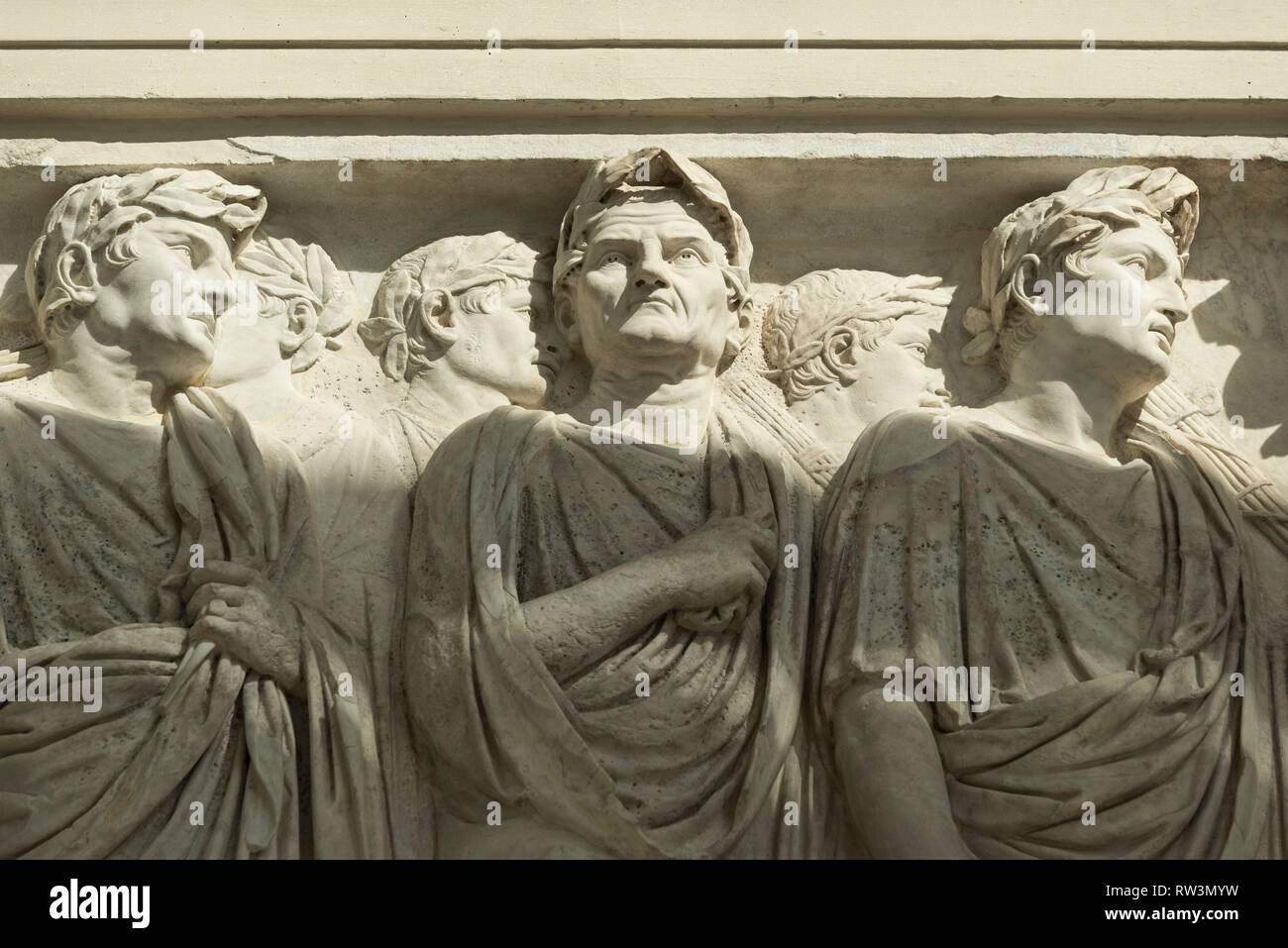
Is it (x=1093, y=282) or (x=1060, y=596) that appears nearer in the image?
(x=1060, y=596)

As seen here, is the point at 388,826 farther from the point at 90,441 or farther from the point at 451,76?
the point at 451,76

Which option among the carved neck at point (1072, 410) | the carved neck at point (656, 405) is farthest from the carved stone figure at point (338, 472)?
the carved neck at point (1072, 410)

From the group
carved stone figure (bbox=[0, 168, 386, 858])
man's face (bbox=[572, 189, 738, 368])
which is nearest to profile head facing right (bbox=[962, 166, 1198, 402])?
man's face (bbox=[572, 189, 738, 368])

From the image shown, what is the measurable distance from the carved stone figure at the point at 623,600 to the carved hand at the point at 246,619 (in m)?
0.33

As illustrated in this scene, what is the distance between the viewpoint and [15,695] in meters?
6.44

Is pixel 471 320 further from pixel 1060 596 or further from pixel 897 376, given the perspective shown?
pixel 1060 596

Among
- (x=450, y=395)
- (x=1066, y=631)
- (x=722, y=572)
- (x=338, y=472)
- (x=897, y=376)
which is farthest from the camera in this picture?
(x=897, y=376)

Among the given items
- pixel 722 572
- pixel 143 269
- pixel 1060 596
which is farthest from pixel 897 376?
pixel 143 269

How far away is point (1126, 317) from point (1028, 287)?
303 mm

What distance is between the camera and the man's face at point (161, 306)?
7000 mm

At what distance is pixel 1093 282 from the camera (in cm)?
717

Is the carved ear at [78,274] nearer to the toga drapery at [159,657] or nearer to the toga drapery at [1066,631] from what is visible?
the toga drapery at [159,657]

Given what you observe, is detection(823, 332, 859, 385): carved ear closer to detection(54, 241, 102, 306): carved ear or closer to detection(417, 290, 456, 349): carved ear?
detection(417, 290, 456, 349): carved ear
